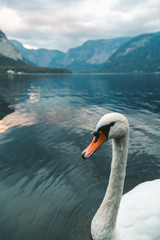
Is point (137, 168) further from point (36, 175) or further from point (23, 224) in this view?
point (23, 224)

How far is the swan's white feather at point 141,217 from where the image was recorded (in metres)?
3.16

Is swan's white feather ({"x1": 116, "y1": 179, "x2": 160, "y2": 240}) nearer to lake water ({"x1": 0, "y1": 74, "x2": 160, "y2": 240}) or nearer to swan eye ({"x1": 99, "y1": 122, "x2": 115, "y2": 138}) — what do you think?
lake water ({"x1": 0, "y1": 74, "x2": 160, "y2": 240})

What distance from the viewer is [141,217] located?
331cm

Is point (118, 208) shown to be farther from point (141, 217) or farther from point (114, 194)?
point (141, 217)

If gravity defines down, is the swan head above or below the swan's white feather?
above

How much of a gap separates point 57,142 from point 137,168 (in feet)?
17.1

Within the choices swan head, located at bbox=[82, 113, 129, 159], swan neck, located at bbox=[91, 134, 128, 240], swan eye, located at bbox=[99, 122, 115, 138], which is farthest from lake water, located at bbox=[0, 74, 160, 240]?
swan eye, located at bbox=[99, 122, 115, 138]

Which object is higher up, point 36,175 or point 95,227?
point 95,227

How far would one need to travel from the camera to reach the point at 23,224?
4.82 meters

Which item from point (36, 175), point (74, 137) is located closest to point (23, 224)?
point (36, 175)

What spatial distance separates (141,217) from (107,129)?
2.00 meters

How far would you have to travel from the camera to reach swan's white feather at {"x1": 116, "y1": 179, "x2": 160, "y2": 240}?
3164 millimetres

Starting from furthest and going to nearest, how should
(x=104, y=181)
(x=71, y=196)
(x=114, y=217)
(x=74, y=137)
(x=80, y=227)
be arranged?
(x=74, y=137)
(x=104, y=181)
(x=71, y=196)
(x=80, y=227)
(x=114, y=217)

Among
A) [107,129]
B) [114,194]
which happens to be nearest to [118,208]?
→ [114,194]
